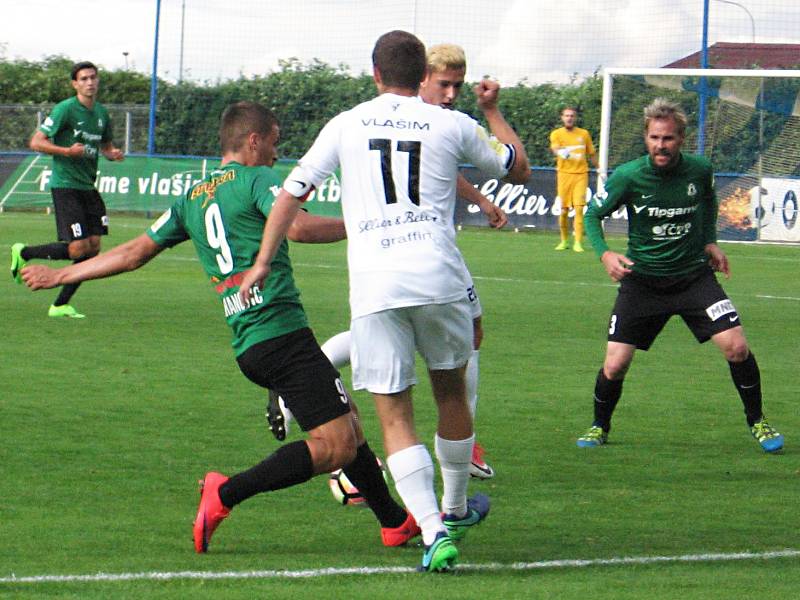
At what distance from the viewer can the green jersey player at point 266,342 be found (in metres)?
5.68

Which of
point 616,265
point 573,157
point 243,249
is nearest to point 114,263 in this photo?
point 243,249

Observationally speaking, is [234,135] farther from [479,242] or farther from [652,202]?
[479,242]

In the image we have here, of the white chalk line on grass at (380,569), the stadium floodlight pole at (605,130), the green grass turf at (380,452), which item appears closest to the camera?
the white chalk line on grass at (380,569)

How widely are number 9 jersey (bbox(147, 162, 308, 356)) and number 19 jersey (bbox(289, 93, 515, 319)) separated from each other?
354 mm

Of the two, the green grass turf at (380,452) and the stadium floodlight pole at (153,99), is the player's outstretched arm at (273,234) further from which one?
the stadium floodlight pole at (153,99)

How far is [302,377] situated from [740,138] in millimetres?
20522

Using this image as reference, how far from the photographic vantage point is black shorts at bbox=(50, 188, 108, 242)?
46.6 ft

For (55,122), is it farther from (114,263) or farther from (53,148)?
(114,263)

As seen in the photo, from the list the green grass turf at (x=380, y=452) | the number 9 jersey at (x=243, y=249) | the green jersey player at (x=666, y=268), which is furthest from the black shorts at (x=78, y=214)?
the number 9 jersey at (x=243, y=249)

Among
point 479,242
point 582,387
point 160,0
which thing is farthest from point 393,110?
point 160,0

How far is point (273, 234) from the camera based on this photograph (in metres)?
5.39

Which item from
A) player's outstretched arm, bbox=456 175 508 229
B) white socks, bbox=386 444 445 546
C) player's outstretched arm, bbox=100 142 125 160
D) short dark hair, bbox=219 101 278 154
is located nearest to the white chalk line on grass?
white socks, bbox=386 444 445 546

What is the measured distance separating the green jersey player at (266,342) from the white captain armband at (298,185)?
283 mm

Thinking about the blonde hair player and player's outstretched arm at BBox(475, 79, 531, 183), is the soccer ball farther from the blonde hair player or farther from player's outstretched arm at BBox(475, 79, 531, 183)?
player's outstretched arm at BBox(475, 79, 531, 183)
